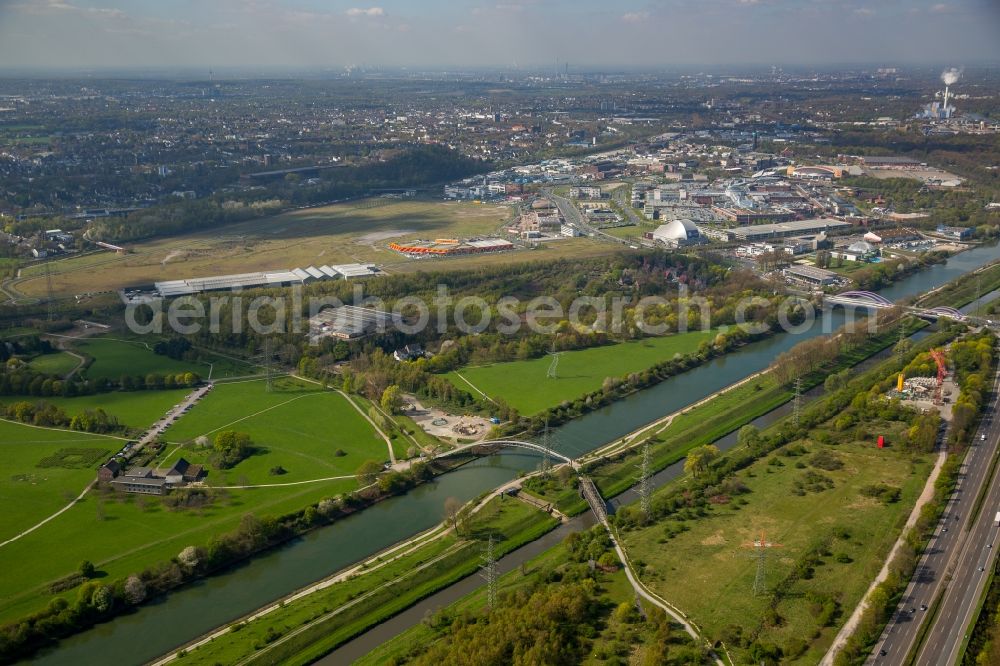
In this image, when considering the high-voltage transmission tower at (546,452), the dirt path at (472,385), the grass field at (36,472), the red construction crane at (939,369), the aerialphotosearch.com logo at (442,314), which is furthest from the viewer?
the aerialphotosearch.com logo at (442,314)

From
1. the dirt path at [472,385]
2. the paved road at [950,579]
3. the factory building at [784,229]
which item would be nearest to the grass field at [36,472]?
the dirt path at [472,385]

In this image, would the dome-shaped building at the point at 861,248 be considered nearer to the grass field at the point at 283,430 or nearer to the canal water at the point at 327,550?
the canal water at the point at 327,550

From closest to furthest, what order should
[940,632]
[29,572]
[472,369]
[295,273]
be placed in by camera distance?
[940,632] < [29,572] < [472,369] < [295,273]

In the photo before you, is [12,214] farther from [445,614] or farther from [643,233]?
[445,614]

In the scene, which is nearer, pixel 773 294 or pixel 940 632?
pixel 940 632

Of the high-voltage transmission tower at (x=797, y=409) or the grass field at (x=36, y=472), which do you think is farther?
the high-voltage transmission tower at (x=797, y=409)

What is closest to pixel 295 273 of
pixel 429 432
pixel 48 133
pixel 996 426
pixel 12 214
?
pixel 429 432

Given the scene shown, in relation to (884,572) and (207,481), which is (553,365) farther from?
(884,572)

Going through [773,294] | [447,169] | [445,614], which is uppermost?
[447,169]
